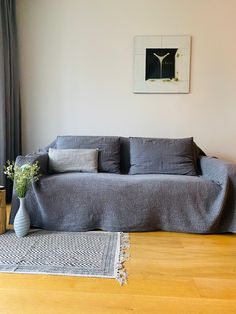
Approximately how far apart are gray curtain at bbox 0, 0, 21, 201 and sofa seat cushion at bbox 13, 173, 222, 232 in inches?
38.0

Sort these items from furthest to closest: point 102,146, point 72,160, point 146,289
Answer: point 102,146, point 72,160, point 146,289

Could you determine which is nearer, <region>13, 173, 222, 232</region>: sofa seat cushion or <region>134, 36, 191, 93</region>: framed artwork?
<region>13, 173, 222, 232</region>: sofa seat cushion

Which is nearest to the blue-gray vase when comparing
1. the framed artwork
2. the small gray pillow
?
the small gray pillow

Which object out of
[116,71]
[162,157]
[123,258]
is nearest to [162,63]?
[116,71]

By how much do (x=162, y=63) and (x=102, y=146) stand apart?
1194 mm

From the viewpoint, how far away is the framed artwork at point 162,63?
3039 mm

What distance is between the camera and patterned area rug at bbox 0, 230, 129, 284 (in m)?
1.60

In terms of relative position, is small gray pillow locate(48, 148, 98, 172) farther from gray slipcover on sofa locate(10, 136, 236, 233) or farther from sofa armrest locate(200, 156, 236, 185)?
sofa armrest locate(200, 156, 236, 185)

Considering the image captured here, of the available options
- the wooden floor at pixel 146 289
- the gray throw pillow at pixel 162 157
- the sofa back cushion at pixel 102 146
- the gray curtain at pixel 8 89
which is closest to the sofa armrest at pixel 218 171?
the gray throw pillow at pixel 162 157

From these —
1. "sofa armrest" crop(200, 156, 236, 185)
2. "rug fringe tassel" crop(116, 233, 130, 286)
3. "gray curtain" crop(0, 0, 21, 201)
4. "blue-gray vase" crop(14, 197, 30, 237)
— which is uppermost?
"gray curtain" crop(0, 0, 21, 201)

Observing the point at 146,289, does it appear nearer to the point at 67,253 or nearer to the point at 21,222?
the point at 67,253

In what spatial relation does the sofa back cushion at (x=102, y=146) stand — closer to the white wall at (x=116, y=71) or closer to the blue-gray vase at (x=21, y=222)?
the white wall at (x=116, y=71)

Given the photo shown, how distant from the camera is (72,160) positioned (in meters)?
2.60

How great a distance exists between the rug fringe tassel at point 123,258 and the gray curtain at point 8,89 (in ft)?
5.16
